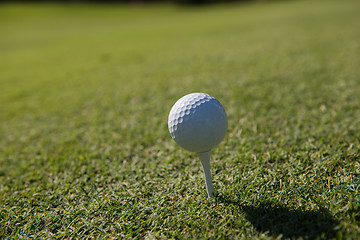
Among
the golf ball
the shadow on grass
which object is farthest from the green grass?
the golf ball

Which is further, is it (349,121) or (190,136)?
(349,121)

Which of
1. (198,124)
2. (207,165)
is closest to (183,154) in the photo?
(207,165)

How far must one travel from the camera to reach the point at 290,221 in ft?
5.41

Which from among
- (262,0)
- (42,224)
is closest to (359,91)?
(42,224)

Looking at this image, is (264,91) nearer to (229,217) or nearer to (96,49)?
(229,217)

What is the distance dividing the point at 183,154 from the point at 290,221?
47.3 inches

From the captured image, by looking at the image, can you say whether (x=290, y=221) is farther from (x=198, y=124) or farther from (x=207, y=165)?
(x=198, y=124)

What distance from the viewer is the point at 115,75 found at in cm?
600

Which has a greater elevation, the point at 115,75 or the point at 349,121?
the point at 349,121

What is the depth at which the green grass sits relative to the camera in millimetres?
1780

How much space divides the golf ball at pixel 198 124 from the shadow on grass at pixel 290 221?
0.52m

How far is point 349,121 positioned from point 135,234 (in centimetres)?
246

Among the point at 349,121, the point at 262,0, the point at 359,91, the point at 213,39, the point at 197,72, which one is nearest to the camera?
the point at 349,121

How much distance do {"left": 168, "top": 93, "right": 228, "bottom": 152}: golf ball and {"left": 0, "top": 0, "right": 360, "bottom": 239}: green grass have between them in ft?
1.57
